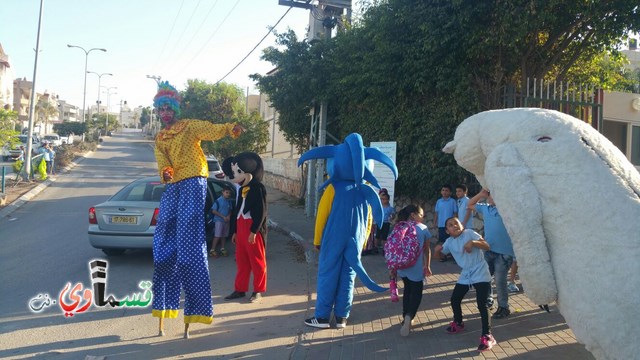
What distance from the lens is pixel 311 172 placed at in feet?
44.1

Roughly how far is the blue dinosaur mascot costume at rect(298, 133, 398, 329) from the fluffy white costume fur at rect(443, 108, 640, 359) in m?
2.59

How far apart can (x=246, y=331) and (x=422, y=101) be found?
643 centimetres

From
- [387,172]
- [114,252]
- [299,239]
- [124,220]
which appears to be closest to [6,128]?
[114,252]

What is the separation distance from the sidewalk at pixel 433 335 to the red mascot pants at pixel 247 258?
784mm

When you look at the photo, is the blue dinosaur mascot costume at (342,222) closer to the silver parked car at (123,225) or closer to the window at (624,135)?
the silver parked car at (123,225)

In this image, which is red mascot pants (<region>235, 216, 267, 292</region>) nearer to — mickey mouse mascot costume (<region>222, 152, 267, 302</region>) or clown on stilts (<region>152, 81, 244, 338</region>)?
mickey mouse mascot costume (<region>222, 152, 267, 302</region>)

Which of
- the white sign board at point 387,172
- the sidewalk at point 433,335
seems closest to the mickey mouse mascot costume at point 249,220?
the sidewalk at point 433,335

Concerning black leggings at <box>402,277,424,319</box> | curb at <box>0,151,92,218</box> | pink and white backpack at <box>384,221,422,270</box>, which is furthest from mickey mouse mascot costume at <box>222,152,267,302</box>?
curb at <box>0,151,92,218</box>

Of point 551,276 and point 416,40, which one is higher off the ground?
point 416,40

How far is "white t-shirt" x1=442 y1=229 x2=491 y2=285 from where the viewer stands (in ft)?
16.4

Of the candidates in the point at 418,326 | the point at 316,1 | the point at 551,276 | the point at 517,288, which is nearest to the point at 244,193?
the point at 418,326

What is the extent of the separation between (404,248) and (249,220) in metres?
2.13

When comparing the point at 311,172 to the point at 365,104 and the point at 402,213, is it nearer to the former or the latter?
the point at 365,104

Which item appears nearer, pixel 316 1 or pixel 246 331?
pixel 246 331
